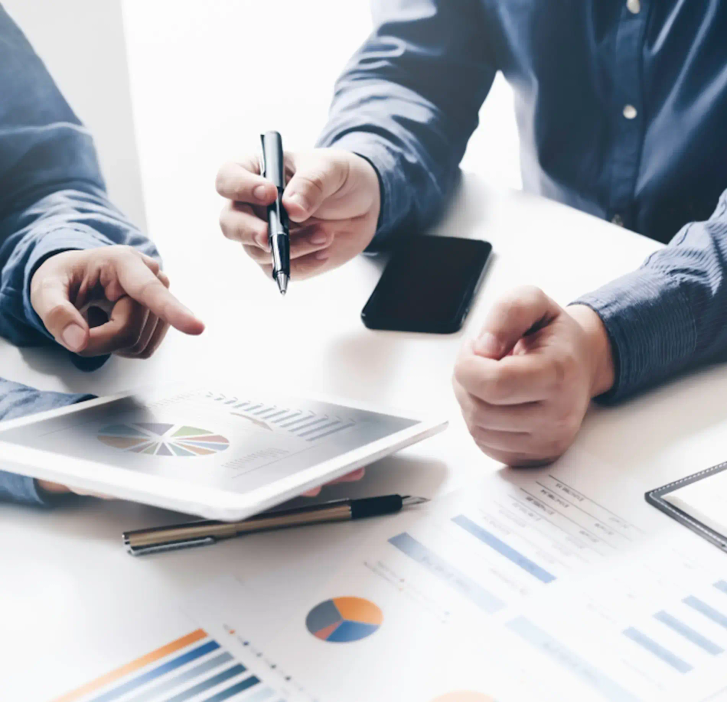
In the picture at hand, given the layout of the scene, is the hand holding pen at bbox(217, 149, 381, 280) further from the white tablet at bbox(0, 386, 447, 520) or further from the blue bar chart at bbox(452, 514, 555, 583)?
the blue bar chart at bbox(452, 514, 555, 583)

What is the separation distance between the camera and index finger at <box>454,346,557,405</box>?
0.54 meters

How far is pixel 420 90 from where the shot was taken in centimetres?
111

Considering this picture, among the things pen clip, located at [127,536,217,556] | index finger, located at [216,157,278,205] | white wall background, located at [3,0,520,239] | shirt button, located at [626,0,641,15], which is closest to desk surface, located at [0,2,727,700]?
pen clip, located at [127,536,217,556]

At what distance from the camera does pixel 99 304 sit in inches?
30.6

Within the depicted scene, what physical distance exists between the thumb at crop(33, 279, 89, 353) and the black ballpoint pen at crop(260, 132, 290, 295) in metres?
0.16

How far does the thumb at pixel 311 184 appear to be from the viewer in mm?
769

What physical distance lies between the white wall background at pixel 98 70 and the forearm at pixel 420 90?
613mm

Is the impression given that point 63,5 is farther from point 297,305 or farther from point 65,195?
point 297,305

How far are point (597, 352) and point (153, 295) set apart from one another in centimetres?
37

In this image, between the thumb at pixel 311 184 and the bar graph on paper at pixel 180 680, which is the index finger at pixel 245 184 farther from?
the bar graph on paper at pixel 180 680

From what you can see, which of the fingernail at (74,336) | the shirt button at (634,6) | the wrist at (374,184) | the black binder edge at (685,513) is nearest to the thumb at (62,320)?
the fingernail at (74,336)

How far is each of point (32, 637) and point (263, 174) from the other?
50 centimetres

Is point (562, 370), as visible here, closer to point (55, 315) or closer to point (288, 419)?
point (288, 419)

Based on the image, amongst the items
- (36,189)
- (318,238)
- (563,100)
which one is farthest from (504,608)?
(563,100)
